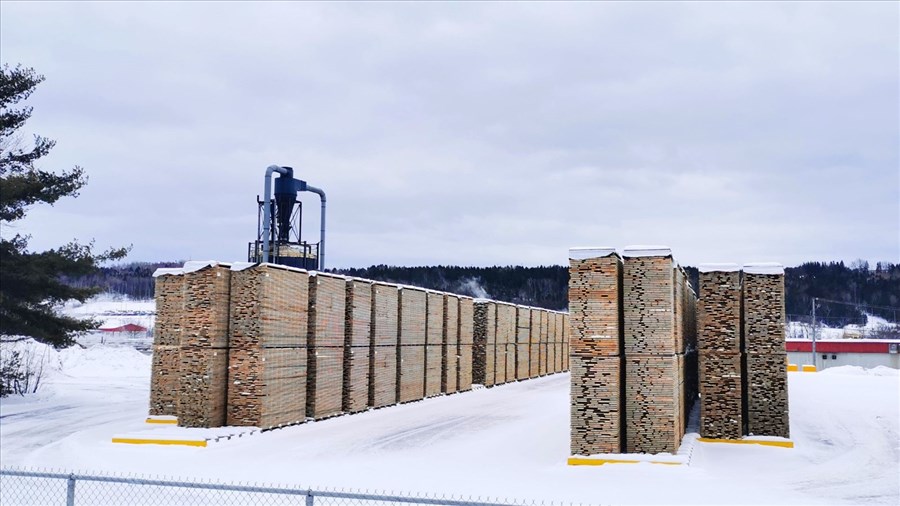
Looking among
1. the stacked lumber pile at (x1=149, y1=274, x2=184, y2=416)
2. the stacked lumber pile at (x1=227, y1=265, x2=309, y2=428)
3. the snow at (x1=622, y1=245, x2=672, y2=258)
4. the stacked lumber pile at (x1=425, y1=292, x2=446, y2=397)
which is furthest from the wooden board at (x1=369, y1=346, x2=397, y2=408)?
the snow at (x1=622, y1=245, x2=672, y2=258)

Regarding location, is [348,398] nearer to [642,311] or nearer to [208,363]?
[208,363]

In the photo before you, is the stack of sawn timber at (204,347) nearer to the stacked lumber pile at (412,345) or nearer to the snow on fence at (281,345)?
the snow on fence at (281,345)

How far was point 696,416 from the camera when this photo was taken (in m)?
21.2

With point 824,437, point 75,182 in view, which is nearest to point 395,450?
point 824,437

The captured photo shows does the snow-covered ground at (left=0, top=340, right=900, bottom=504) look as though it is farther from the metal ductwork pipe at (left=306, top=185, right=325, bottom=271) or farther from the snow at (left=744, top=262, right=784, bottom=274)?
the metal ductwork pipe at (left=306, top=185, right=325, bottom=271)

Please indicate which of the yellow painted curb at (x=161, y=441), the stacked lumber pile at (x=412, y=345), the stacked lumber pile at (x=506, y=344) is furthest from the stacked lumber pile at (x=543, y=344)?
the yellow painted curb at (x=161, y=441)

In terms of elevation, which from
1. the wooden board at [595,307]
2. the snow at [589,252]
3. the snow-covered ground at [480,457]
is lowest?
the snow-covered ground at [480,457]

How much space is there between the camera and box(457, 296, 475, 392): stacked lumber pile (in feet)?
106

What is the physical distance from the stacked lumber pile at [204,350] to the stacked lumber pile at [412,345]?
8.51m

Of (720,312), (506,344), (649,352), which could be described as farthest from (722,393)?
(506,344)

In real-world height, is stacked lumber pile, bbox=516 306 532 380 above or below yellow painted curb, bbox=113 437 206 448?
above

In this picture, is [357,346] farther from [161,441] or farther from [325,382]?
[161,441]

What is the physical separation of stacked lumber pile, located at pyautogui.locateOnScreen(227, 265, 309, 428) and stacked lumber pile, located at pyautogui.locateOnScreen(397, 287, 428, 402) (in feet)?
24.3

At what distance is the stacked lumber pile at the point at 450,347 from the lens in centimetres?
3088
